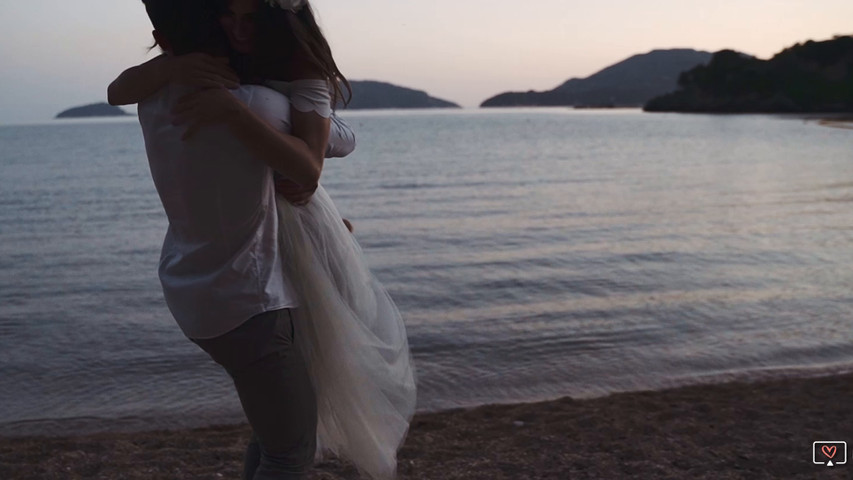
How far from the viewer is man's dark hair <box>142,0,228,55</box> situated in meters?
1.79

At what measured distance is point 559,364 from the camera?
648 cm

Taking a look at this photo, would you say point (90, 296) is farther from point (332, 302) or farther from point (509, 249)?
point (332, 302)

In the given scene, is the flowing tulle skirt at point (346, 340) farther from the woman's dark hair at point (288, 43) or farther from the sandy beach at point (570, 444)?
the sandy beach at point (570, 444)

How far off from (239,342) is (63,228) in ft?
49.9

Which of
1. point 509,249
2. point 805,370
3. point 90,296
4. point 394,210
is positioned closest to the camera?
point 805,370

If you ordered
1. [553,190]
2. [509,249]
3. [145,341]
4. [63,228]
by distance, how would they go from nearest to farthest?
[145,341], [509,249], [63,228], [553,190]

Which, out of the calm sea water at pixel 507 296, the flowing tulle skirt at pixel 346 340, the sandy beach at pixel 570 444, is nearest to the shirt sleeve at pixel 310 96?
the flowing tulle skirt at pixel 346 340

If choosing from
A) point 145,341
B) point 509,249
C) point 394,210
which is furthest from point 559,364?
point 394,210

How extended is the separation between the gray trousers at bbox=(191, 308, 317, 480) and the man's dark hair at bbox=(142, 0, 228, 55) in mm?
670

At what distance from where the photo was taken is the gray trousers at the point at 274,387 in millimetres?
1916

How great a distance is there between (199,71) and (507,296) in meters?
7.33

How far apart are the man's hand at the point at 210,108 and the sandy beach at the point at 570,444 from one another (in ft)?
7.99

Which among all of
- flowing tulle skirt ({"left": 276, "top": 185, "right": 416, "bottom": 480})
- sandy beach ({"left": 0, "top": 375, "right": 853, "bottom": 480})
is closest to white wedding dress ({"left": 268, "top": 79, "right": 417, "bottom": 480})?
flowing tulle skirt ({"left": 276, "top": 185, "right": 416, "bottom": 480})

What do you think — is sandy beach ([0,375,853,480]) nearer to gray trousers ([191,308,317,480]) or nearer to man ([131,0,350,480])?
gray trousers ([191,308,317,480])
